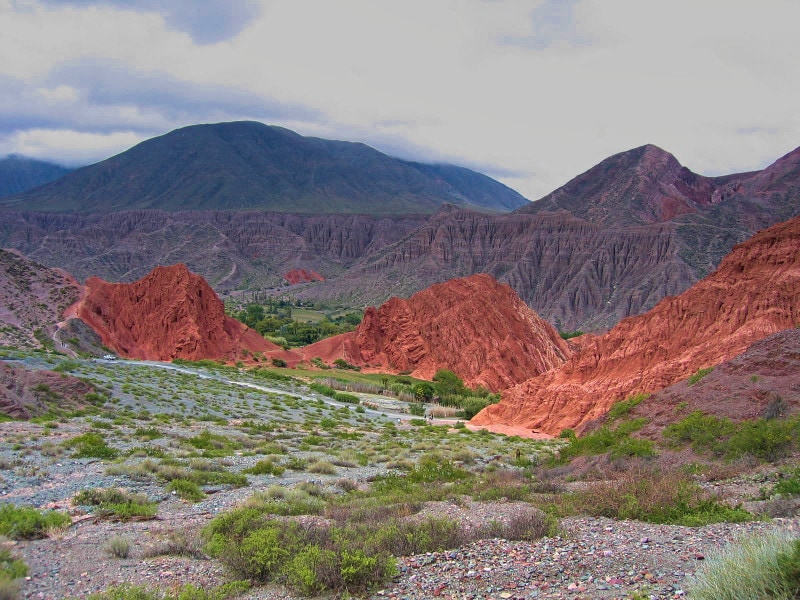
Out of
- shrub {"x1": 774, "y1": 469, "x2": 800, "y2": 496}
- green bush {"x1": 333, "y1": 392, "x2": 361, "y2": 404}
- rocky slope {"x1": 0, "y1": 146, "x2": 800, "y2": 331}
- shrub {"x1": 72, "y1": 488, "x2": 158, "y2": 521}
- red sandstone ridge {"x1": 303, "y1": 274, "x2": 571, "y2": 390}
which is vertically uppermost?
rocky slope {"x1": 0, "y1": 146, "x2": 800, "y2": 331}

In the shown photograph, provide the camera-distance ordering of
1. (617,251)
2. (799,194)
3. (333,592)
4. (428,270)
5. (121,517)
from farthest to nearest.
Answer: (428,270), (799,194), (617,251), (121,517), (333,592)

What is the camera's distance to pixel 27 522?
948 centimetres

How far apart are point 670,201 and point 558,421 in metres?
135

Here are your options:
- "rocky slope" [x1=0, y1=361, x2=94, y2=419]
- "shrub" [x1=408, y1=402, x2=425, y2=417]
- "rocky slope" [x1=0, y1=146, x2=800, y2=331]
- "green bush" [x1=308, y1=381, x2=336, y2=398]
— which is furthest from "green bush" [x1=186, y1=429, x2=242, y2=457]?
"rocky slope" [x1=0, y1=146, x2=800, y2=331]

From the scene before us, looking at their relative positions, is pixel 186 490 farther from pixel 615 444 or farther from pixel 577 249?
pixel 577 249

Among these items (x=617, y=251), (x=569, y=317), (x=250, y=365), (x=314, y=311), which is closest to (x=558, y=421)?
(x=250, y=365)

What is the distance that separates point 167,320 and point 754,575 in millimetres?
72367

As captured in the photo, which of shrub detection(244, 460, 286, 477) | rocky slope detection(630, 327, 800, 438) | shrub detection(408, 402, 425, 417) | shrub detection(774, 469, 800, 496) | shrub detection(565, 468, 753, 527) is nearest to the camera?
shrub detection(565, 468, 753, 527)

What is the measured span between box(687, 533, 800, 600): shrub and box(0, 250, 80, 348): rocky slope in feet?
179

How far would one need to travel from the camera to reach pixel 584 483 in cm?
1366

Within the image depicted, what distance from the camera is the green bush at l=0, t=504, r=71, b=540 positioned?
9.21 metres

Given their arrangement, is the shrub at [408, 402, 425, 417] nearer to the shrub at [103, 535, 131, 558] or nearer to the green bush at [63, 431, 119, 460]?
the green bush at [63, 431, 119, 460]

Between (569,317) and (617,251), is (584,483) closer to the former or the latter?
(569,317)

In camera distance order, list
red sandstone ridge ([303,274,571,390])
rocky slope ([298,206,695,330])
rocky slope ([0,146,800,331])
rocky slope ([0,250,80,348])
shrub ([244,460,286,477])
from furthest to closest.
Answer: rocky slope ([0,146,800,331]) → rocky slope ([298,206,695,330]) → red sandstone ridge ([303,274,571,390]) → rocky slope ([0,250,80,348]) → shrub ([244,460,286,477])
